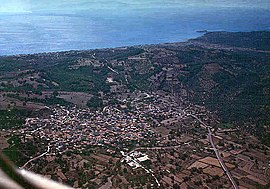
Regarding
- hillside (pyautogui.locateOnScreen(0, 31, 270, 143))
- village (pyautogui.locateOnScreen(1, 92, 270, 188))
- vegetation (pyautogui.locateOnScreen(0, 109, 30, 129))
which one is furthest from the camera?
hillside (pyautogui.locateOnScreen(0, 31, 270, 143))

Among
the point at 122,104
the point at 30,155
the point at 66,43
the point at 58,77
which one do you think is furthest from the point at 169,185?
the point at 66,43

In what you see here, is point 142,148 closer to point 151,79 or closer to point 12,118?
point 12,118

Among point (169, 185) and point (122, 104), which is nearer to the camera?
point (169, 185)

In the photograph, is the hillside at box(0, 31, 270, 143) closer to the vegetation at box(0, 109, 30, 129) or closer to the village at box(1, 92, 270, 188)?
the vegetation at box(0, 109, 30, 129)

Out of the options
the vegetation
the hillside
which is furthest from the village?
the hillside

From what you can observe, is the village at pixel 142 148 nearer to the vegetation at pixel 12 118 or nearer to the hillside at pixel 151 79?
the vegetation at pixel 12 118

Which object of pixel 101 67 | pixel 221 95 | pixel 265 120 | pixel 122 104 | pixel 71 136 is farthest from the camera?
pixel 101 67

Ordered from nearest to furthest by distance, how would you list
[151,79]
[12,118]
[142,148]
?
[142,148] → [12,118] → [151,79]

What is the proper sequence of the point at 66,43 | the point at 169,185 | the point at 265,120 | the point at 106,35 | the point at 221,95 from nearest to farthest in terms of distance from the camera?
1. the point at 169,185
2. the point at 265,120
3. the point at 221,95
4. the point at 66,43
5. the point at 106,35

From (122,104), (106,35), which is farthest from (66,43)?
(122,104)

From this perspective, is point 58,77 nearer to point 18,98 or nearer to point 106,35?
point 18,98

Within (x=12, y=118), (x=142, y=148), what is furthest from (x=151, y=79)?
(x=142, y=148)
